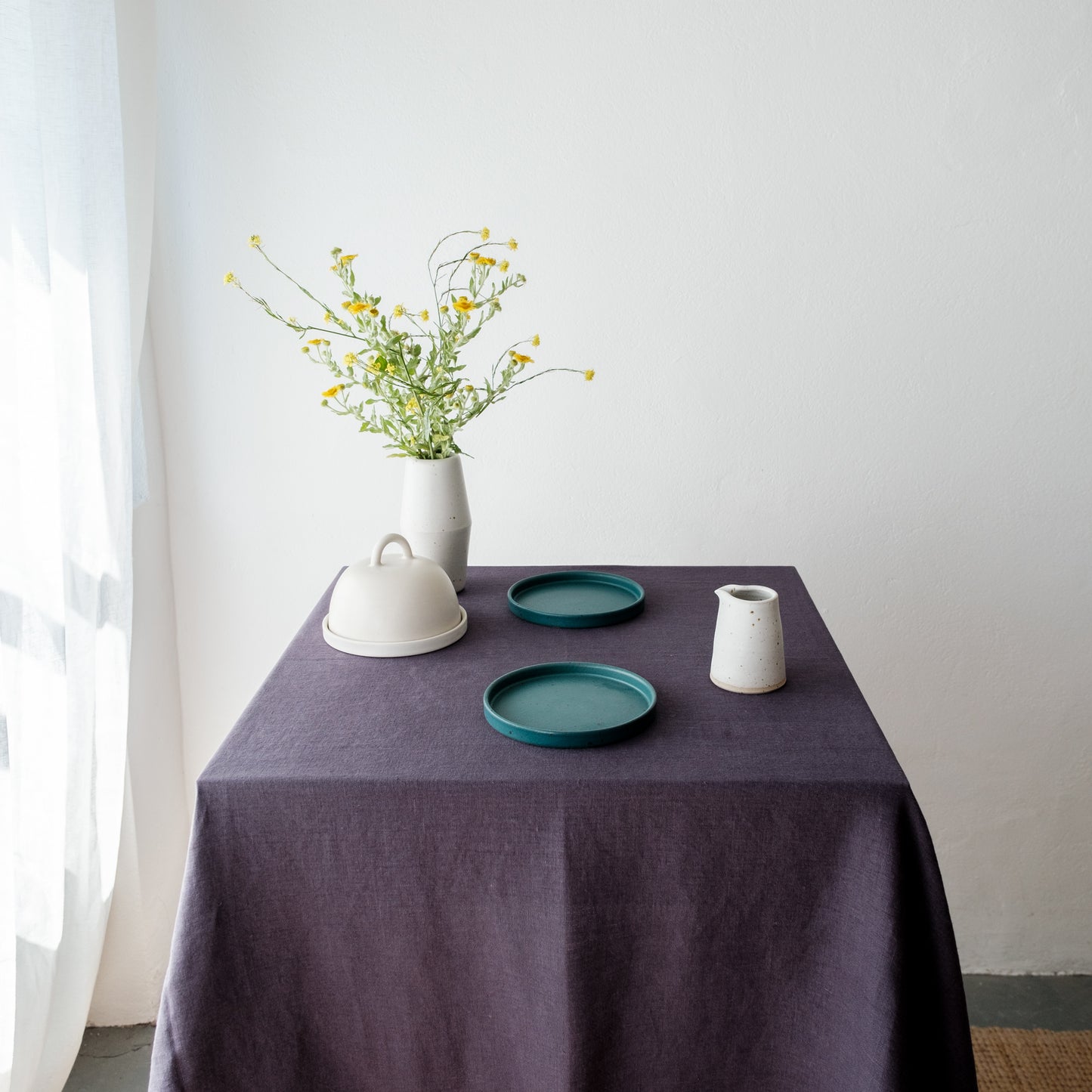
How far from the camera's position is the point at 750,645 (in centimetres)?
124

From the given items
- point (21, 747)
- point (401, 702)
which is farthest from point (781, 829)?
point (21, 747)

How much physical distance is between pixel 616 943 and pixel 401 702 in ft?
1.22

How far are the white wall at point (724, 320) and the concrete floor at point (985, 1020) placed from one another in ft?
0.39

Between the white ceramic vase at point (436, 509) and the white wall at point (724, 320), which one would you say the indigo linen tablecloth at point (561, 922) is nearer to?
the white ceramic vase at point (436, 509)

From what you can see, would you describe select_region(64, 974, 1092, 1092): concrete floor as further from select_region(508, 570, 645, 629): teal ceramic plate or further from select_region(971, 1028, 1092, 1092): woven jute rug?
select_region(508, 570, 645, 629): teal ceramic plate

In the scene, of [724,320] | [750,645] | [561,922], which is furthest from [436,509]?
[724,320]

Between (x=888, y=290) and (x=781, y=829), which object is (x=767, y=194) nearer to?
(x=888, y=290)

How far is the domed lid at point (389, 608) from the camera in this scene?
136cm

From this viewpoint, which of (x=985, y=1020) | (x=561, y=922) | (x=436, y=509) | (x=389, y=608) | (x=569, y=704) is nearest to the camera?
(x=561, y=922)

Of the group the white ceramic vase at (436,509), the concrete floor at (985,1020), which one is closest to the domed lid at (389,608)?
the white ceramic vase at (436,509)

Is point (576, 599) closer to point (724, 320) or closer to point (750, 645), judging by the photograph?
point (750, 645)

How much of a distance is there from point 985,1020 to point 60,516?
196cm

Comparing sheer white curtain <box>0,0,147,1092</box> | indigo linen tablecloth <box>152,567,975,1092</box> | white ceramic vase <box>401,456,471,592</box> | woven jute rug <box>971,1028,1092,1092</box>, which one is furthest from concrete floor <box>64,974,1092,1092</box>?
white ceramic vase <box>401,456,471,592</box>

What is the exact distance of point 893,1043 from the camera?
1.03 m
